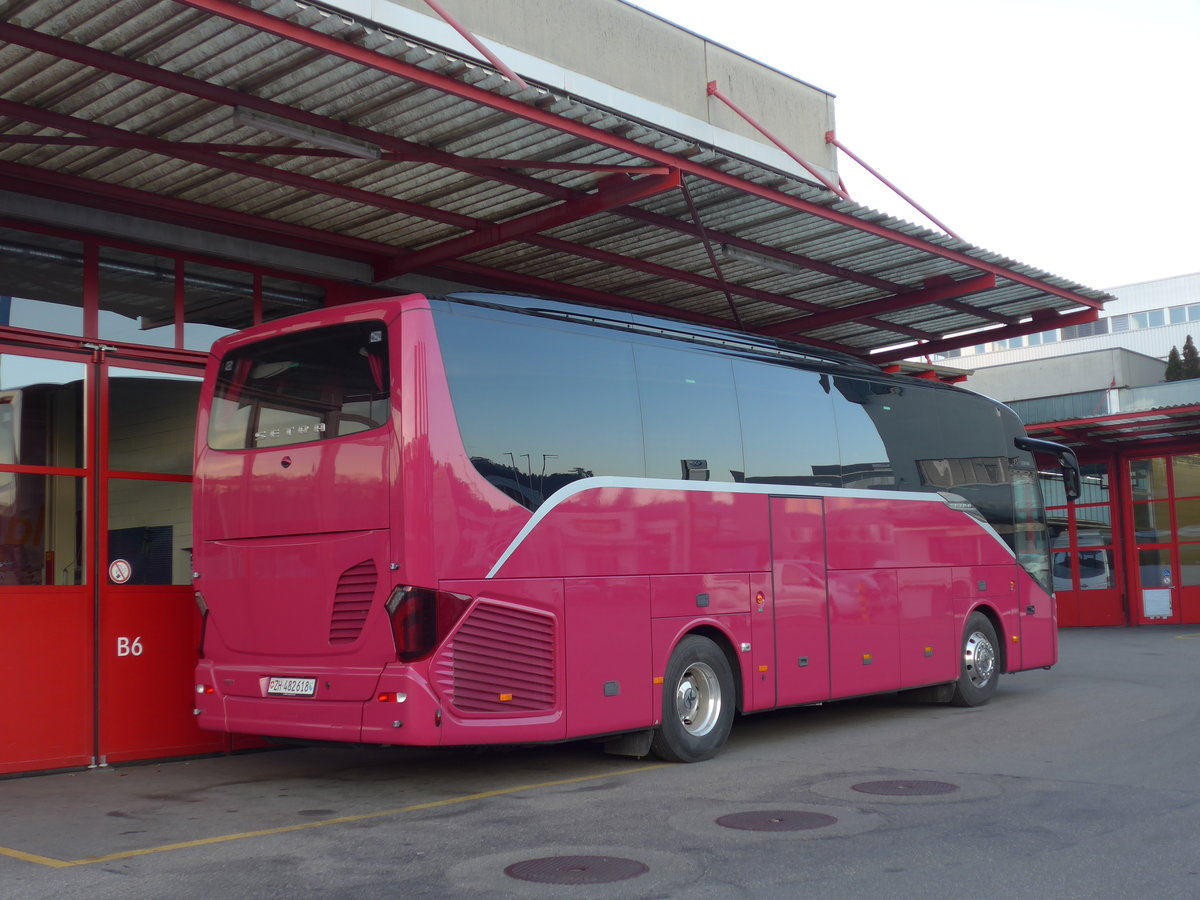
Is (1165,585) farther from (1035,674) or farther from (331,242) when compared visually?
(331,242)

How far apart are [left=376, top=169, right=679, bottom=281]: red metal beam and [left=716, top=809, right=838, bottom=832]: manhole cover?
4925 millimetres

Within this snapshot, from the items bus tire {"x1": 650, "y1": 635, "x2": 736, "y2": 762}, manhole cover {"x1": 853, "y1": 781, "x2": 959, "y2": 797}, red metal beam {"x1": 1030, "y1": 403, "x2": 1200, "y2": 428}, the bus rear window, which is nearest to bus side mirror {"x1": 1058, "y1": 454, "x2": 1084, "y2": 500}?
bus tire {"x1": 650, "y1": 635, "x2": 736, "y2": 762}

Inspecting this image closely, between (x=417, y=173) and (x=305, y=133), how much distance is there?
165 centimetres

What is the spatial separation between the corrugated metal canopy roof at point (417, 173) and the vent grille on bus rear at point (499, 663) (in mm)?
3530

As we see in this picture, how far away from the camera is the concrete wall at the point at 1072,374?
5084cm

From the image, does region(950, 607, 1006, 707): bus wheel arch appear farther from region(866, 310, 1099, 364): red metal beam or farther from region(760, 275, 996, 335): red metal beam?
region(866, 310, 1099, 364): red metal beam

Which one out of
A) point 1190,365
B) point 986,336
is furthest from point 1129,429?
point 1190,365

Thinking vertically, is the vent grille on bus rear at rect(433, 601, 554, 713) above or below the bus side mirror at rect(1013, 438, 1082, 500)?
below

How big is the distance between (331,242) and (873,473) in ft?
18.8

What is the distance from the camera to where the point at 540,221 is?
11195 mm

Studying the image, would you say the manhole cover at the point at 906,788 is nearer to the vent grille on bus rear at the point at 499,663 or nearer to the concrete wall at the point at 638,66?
the vent grille on bus rear at the point at 499,663

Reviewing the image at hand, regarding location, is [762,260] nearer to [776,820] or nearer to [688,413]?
[688,413]

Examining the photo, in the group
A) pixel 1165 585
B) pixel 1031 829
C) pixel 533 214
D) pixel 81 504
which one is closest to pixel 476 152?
pixel 533 214

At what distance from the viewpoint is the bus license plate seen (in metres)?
8.73
